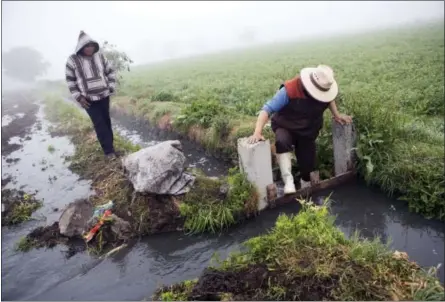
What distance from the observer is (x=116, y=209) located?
587 cm

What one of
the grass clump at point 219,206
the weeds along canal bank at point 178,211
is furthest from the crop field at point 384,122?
the weeds along canal bank at point 178,211

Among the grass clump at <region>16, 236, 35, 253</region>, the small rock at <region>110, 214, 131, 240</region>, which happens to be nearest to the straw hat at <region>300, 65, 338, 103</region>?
the small rock at <region>110, 214, 131, 240</region>

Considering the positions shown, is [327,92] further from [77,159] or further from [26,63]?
[26,63]

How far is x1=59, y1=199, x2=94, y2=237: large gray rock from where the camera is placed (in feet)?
18.2

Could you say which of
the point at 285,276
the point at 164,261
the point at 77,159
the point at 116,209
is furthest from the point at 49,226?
the point at 285,276

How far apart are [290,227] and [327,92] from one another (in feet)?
6.82

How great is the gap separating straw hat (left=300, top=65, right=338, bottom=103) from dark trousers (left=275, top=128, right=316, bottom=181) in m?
0.77

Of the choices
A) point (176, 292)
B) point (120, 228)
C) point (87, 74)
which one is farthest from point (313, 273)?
point (87, 74)

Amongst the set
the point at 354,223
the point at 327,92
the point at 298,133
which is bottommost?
the point at 354,223

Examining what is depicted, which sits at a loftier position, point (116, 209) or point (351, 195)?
point (116, 209)

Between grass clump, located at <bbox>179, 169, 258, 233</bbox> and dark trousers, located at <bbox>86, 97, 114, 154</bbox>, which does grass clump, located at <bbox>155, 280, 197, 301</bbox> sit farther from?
dark trousers, located at <bbox>86, 97, 114, 154</bbox>

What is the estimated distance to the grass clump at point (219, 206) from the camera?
5.41 meters

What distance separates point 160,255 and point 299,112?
2.93m

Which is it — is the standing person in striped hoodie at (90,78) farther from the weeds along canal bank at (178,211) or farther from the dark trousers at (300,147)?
the dark trousers at (300,147)
